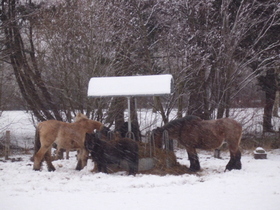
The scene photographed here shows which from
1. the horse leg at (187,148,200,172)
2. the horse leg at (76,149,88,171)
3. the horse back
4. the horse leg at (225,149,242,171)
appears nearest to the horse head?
the horse leg at (76,149,88,171)

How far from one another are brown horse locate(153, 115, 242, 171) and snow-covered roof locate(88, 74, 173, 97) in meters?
1.10

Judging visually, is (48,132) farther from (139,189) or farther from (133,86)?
(139,189)

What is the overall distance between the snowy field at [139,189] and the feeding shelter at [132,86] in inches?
84.3

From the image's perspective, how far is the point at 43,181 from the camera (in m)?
8.67

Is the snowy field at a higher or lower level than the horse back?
lower

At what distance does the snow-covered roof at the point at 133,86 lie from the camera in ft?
33.0

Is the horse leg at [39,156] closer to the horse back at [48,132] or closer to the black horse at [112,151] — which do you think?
the horse back at [48,132]

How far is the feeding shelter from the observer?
1004 centimetres

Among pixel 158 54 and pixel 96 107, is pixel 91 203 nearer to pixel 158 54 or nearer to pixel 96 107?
pixel 96 107

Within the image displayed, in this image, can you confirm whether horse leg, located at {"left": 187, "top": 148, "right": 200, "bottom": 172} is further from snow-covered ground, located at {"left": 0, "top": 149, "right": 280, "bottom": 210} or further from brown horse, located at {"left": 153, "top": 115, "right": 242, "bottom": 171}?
snow-covered ground, located at {"left": 0, "top": 149, "right": 280, "bottom": 210}

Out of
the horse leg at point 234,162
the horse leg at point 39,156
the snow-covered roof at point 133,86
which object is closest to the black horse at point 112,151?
the horse leg at point 39,156

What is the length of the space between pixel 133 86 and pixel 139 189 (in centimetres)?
341

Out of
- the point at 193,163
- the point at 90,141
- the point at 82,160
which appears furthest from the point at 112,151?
the point at 193,163

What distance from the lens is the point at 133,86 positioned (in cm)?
1032
